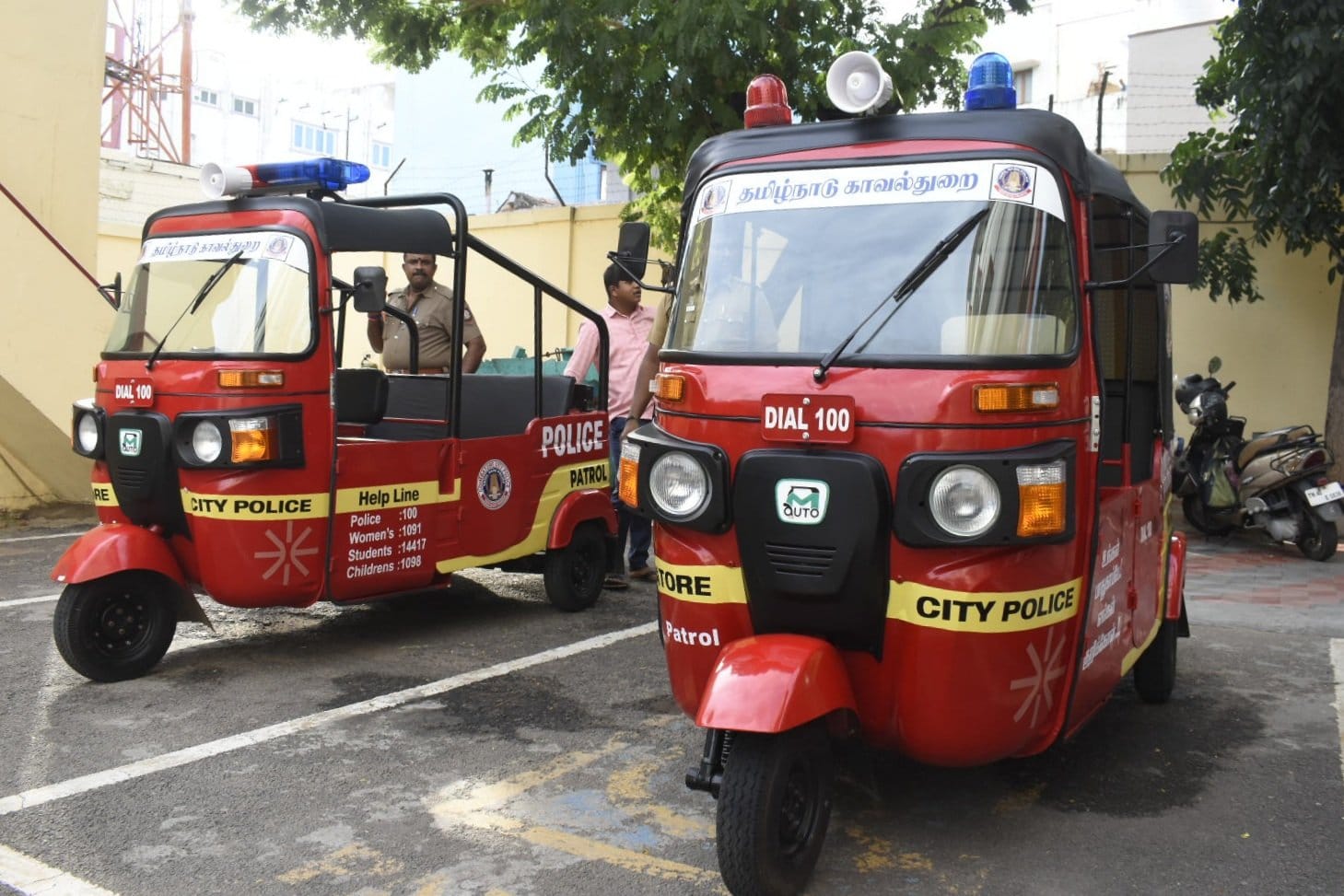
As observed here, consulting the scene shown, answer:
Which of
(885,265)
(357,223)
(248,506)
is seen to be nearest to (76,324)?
(357,223)

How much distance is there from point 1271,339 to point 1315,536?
2.29 meters

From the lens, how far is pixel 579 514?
690 cm

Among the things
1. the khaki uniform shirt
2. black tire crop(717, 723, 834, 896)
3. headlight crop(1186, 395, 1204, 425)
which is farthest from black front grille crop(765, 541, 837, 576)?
headlight crop(1186, 395, 1204, 425)

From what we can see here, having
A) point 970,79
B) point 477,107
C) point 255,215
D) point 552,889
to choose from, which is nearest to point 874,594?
point 552,889

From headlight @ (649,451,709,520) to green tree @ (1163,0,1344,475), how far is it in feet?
21.5

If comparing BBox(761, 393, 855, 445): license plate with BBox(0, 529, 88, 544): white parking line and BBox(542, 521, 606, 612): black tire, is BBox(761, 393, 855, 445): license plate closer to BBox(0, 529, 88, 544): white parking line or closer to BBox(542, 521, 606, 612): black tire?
BBox(542, 521, 606, 612): black tire

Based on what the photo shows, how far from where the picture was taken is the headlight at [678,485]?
3.51 m

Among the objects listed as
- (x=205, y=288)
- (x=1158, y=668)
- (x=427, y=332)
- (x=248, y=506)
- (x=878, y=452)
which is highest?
(x=205, y=288)

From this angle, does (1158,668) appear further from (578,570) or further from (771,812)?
(578,570)

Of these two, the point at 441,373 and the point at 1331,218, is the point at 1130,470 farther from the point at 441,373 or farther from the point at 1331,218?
the point at 1331,218

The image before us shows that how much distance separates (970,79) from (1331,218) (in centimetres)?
652

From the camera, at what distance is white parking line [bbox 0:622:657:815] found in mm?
3910

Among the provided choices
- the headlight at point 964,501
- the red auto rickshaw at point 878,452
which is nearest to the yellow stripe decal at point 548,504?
the red auto rickshaw at point 878,452

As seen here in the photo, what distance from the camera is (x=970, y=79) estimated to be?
3.89 metres
